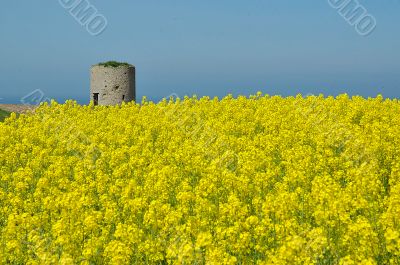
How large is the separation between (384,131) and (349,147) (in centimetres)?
171

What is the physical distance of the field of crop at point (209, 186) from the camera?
8.13 metres

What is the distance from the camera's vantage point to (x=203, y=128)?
17.9 m

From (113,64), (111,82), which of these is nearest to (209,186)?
(111,82)

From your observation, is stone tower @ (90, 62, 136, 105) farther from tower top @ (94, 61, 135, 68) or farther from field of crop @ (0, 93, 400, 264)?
field of crop @ (0, 93, 400, 264)

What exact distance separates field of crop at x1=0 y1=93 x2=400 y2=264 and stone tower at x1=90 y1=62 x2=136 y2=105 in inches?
220

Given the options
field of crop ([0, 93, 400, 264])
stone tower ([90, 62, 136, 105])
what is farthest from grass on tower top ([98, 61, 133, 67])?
field of crop ([0, 93, 400, 264])

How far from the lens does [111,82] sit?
2858 cm

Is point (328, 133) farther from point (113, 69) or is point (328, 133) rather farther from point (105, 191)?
point (113, 69)

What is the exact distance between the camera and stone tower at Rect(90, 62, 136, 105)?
28.5 meters

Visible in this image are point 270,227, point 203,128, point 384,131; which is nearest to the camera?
point 270,227

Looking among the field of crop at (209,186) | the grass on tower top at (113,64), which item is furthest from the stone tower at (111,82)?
the field of crop at (209,186)

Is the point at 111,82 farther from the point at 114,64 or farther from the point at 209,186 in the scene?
the point at 209,186

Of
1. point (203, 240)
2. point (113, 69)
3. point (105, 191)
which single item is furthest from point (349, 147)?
point (113, 69)

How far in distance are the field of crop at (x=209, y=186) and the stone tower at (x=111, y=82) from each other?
18.4 ft
